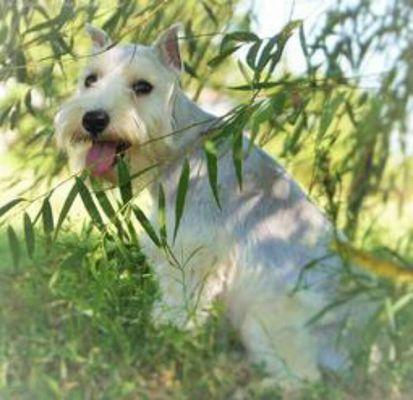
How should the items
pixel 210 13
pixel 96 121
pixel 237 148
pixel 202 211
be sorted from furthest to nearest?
pixel 210 13
pixel 202 211
pixel 96 121
pixel 237 148

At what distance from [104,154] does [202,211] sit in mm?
385

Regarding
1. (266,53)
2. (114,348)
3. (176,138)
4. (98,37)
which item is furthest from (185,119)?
(114,348)

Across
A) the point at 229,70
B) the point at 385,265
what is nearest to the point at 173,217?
the point at 385,265

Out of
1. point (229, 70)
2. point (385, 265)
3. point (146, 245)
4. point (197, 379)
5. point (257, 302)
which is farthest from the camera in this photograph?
point (229, 70)

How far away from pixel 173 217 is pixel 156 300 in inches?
11.7

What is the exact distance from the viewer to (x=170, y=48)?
189 inches

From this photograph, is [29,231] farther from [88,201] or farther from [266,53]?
[266,53]

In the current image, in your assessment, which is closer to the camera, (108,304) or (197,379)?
(197,379)

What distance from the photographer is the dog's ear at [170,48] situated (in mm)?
4789

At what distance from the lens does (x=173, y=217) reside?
4777mm

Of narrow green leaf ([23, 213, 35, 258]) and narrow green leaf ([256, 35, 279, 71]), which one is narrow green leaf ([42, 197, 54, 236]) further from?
narrow green leaf ([256, 35, 279, 71])

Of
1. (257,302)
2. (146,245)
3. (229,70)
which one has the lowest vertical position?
(257,302)

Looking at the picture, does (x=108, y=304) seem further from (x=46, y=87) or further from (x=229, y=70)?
(x=229, y=70)

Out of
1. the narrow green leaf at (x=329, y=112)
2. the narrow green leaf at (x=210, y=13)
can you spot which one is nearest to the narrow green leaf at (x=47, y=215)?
the narrow green leaf at (x=329, y=112)
